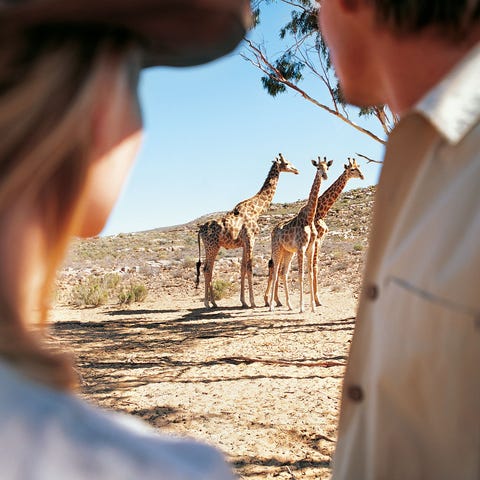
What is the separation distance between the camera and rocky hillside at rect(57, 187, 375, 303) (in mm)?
14086

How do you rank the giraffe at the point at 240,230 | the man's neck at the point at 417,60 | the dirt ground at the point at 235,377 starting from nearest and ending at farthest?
the man's neck at the point at 417,60, the dirt ground at the point at 235,377, the giraffe at the point at 240,230

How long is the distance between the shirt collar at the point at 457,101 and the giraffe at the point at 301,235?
8002mm

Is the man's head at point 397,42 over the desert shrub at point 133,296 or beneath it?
beneath

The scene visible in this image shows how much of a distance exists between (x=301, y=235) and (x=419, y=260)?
8.29 m

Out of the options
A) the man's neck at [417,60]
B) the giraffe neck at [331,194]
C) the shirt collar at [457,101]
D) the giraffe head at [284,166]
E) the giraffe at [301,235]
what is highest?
the giraffe head at [284,166]

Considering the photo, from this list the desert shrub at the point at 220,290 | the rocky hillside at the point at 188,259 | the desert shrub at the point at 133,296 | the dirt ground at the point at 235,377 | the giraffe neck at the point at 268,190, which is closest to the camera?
the dirt ground at the point at 235,377

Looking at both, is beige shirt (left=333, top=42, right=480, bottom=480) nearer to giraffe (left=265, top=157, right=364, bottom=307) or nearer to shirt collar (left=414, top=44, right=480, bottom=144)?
shirt collar (left=414, top=44, right=480, bottom=144)

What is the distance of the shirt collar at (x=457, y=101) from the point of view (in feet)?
2.94

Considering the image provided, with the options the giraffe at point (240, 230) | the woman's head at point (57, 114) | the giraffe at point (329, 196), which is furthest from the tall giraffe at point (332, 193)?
the woman's head at point (57, 114)

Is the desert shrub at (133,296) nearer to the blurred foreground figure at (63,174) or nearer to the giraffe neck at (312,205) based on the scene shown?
the giraffe neck at (312,205)

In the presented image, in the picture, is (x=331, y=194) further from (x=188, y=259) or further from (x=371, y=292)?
(x=188, y=259)

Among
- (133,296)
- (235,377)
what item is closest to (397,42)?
(235,377)

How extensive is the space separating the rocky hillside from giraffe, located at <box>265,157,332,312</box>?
113 inches

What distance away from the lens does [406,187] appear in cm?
97
